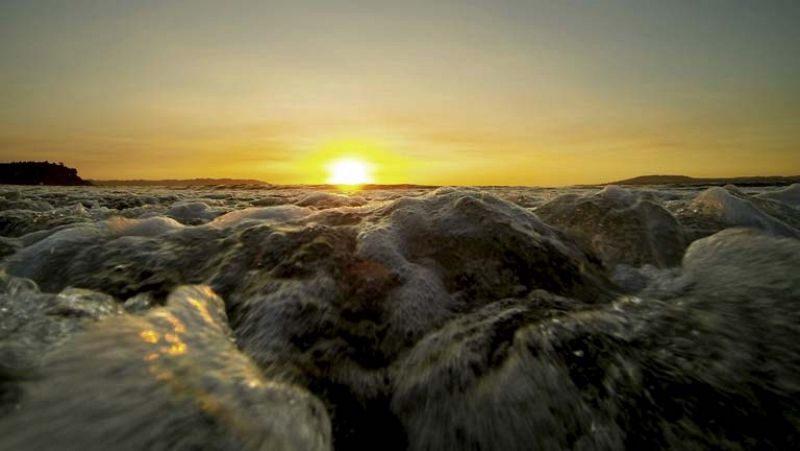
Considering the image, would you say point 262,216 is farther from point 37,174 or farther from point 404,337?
point 37,174

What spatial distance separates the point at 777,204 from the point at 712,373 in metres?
4.73

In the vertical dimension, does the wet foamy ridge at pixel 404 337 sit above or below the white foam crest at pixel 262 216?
below

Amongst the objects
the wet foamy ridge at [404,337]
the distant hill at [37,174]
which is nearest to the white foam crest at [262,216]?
the wet foamy ridge at [404,337]

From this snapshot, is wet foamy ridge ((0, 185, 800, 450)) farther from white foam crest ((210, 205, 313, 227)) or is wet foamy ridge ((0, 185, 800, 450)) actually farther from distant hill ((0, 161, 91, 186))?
distant hill ((0, 161, 91, 186))

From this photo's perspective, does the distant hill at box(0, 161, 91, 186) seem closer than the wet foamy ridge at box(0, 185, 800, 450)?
No

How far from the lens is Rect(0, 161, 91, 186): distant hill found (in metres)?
40.4

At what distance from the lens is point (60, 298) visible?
5.91 feet

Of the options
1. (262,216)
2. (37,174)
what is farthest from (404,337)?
(37,174)

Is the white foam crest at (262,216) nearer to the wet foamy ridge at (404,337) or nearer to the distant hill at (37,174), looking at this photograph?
the wet foamy ridge at (404,337)

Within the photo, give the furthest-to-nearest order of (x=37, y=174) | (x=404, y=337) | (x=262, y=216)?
(x=37, y=174) → (x=262, y=216) → (x=404, y=337)

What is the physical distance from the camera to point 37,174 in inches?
1705

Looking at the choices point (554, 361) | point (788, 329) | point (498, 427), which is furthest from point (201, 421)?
point (788, 329)

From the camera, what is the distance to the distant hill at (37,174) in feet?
133

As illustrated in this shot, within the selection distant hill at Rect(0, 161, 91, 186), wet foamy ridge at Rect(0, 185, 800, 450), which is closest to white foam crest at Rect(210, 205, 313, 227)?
wet foamy ridge at Rect(0, 185, 800, 450)
